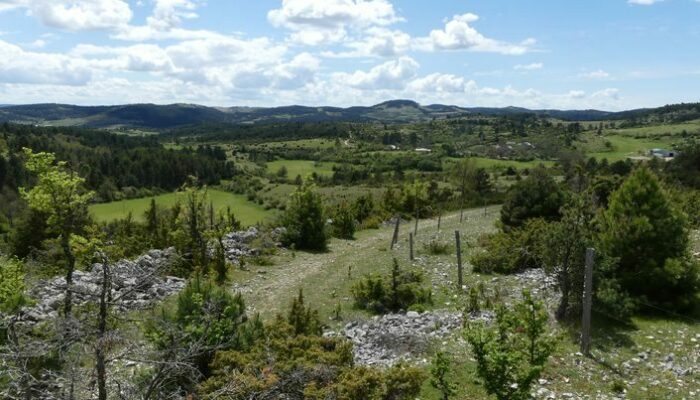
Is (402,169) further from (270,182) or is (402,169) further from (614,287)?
(614,287)

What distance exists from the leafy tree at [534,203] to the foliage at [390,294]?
1246 centimetres

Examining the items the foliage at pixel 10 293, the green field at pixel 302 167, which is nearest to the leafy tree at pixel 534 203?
the foliage at pixel 10 293

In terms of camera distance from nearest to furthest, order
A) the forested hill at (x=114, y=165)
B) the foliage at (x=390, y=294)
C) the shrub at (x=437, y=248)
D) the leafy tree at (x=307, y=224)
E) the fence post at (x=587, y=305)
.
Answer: the fence post at (x=587, y=305) → the foliage at (x=390, y=294) → the shrub at (x=437, y=248) → the leafy tree at (x=307, y=224) → the forested hill at (x=114, y=165)

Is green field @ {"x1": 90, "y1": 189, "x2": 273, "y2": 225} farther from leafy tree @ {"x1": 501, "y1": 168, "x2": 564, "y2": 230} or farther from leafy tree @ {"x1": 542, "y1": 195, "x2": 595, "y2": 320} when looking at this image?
leafy tree @ {"x1": 542, "y1": 195, "x2": 595, "y2": 320}

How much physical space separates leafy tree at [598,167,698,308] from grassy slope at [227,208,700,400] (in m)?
1.30

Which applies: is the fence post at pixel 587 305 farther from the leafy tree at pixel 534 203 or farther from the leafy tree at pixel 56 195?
the leafy tree at pixel 534 203

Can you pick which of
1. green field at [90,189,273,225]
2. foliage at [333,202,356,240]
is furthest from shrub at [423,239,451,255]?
green field at [90,189,273,225]

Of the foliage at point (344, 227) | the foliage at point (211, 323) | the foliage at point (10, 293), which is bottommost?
the foliage at point (344, 227)

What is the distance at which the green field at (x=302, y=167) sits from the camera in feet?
363

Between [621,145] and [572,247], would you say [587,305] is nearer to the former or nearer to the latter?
[572,247]

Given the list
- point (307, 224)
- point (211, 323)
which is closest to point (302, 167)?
point (307, 224)

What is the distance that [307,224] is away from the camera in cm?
3128

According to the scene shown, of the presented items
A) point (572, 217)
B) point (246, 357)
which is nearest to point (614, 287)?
point (572, 217)

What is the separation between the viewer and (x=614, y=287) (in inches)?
623
